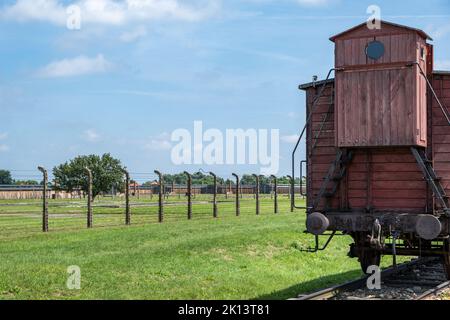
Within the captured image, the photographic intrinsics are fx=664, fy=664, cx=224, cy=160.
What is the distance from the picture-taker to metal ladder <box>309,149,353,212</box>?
11.7 m

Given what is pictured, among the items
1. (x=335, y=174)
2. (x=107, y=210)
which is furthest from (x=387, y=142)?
(x=107, y=210)

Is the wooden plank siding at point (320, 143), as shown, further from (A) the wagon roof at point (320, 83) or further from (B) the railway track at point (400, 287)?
(B) the railway track at point (400, 287)

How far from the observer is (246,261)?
1535 cm

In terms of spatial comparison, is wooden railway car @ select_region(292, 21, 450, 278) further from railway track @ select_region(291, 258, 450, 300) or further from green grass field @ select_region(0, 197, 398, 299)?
green grass field @ select_region(0, 197, 398, 299)

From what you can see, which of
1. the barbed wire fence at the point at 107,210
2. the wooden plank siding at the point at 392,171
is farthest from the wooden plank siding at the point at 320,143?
the barbed wire fence at the point at 107,210

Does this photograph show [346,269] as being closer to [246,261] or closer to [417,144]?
[246,261]

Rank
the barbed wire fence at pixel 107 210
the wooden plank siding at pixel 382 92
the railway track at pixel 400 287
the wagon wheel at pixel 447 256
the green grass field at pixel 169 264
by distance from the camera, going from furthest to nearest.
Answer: the barbed wire fence at pixel 107 210 → the wagon wheel at pixel 447 256 → the green grass field at pixel 169 264 → the wooden plank siding at pixel 382 92 → the railway track at pixel 400 287

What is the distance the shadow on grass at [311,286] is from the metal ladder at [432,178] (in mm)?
2706

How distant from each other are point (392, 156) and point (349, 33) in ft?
7.43

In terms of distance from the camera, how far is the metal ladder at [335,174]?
38.5ft

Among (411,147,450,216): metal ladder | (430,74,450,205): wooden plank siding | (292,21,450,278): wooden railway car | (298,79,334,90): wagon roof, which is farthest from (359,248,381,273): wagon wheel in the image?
(298,79,334,90): wagon roof

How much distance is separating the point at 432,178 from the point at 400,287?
7.44 ft
